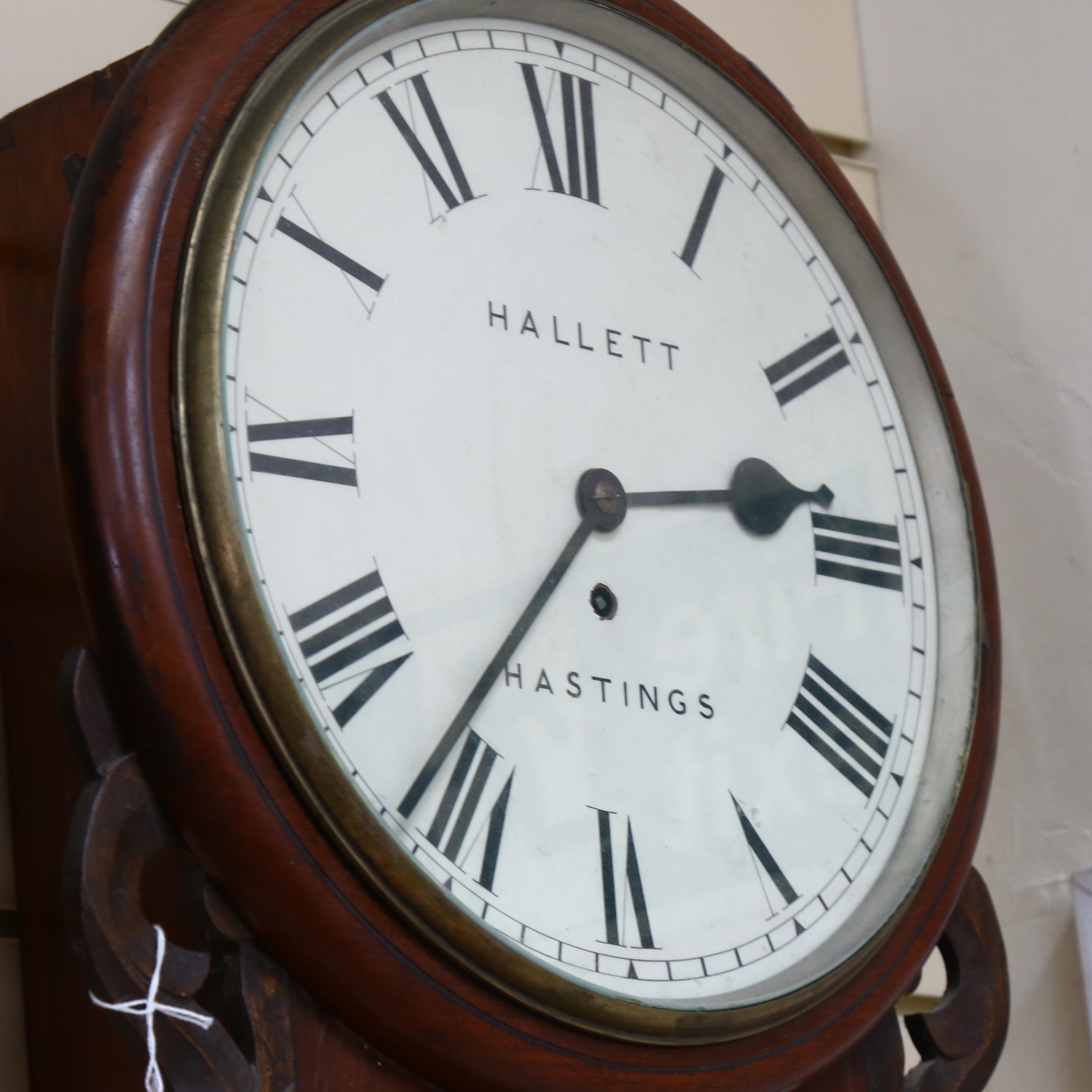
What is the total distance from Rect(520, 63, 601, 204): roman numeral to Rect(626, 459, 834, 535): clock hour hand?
0.18m

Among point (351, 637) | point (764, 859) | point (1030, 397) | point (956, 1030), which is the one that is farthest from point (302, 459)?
point (1030, 397)

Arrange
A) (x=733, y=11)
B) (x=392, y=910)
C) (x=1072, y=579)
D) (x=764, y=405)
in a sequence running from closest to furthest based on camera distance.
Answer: (x=392, y=910), (x=764, y=405), (x=1072, y=579), (x=733, y=11)

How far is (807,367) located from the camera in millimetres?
992

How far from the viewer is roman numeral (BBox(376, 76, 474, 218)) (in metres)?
0.83

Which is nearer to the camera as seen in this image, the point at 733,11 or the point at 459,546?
the point at 459,546

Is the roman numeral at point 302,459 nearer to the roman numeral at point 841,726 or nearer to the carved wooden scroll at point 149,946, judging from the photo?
the carved wooden scroll at point 149,946

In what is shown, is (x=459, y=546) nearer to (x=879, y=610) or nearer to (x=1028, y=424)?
(x=879, y=610)

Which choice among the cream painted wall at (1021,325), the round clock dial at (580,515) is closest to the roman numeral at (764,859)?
the round clock dial at (580,515)

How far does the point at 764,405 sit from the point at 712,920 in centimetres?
32

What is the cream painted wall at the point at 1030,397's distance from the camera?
1.15 metres

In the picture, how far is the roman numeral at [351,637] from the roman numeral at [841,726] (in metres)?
0.28

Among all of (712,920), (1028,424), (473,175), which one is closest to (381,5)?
(473,175)

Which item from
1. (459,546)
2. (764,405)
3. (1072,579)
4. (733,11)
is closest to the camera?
(459,546)

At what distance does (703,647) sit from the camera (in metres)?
0.87
